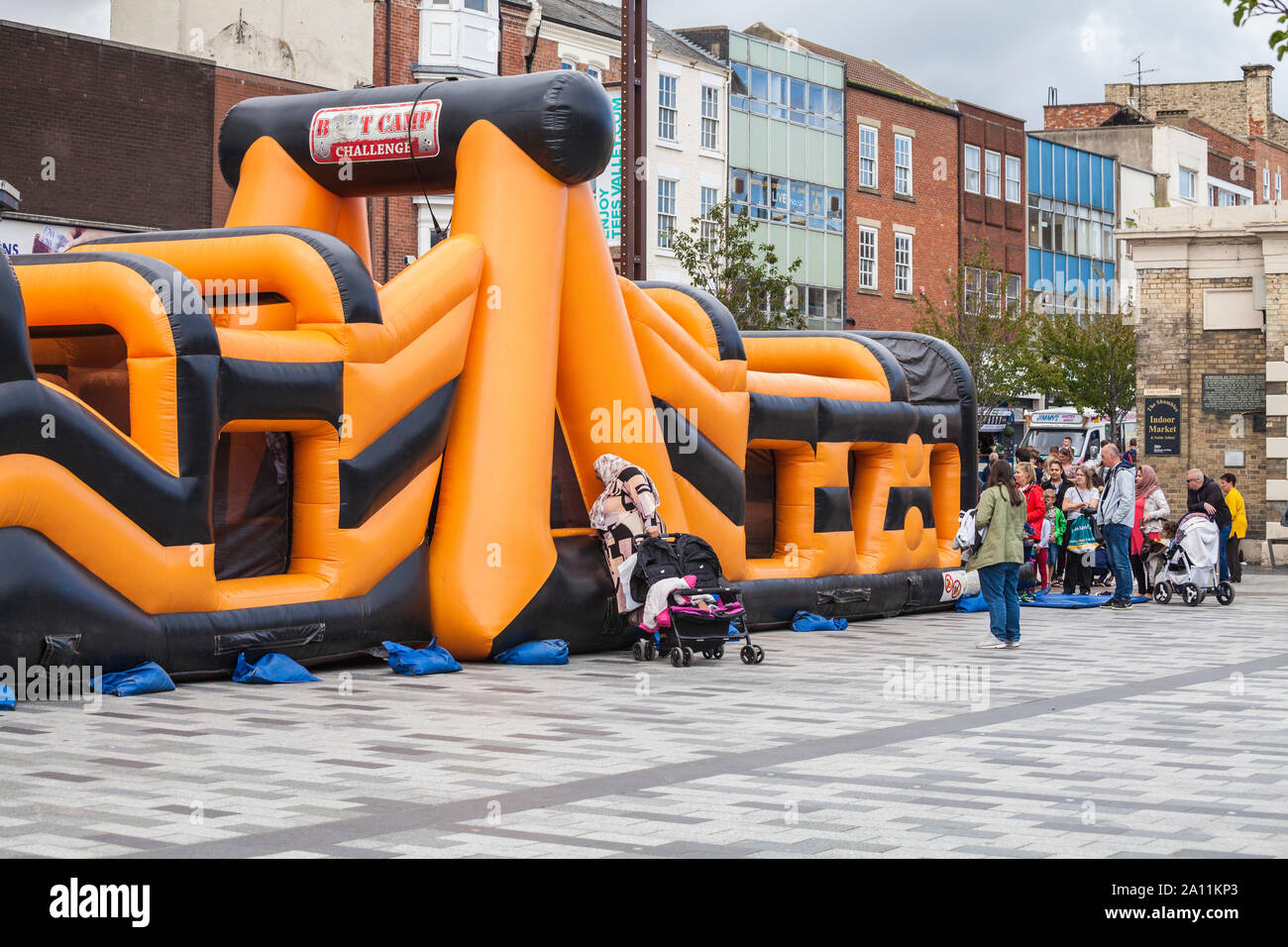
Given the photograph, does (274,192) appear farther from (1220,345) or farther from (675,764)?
(1220,345)

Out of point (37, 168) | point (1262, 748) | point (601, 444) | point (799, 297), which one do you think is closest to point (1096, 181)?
point (799, 297)

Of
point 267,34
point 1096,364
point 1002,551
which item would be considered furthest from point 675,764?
point 1096,364

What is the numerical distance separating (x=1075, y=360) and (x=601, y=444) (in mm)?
34614

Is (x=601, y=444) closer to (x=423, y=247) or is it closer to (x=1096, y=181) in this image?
(x=423, y=247)

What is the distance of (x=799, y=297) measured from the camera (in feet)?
144

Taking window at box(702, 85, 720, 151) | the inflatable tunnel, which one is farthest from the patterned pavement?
window at box(702, 85, 720, 151)

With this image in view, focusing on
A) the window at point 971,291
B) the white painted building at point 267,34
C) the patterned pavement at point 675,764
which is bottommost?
the patterned pavement at point 675,764

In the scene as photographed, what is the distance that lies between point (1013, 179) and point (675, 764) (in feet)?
159

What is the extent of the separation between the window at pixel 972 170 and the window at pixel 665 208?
49.1ft

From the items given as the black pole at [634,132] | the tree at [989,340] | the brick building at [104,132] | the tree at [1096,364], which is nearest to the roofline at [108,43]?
the brick building at [104,132]

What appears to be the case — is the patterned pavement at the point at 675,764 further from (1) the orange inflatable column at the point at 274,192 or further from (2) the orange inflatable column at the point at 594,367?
(1) the orange inflatable column at the point at 274,192

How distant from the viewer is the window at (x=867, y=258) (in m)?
46.4

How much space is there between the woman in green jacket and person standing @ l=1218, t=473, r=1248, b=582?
805cm

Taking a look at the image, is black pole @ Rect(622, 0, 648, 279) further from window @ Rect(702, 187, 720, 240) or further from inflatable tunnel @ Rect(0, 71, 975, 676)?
window @ Rect(702, 187, 720, 240)
